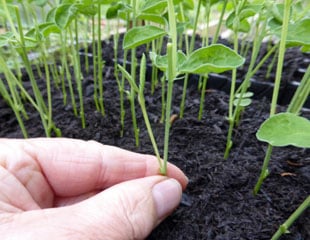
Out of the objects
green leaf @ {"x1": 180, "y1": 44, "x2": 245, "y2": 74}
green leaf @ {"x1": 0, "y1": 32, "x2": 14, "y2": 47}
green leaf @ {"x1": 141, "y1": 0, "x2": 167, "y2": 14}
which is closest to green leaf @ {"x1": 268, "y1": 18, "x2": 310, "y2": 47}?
green leaf @ {"x1": 180, "y1": 44, "x2": 245, "y2": 74}

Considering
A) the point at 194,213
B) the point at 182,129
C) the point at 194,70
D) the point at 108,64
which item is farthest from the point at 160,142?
the point at 108,64

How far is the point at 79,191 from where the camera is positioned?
0.64 metres

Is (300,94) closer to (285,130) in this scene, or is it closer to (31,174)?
(285,130)

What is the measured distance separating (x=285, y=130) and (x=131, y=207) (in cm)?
25

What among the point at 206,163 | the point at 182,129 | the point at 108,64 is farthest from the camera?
the point at 108,64

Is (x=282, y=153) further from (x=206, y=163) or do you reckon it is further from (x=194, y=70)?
(x=194, y=70)

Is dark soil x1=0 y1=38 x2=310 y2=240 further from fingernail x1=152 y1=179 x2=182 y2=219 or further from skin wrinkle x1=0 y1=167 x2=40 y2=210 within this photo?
skin wrinkle x1=0 y1=167 x2=40 y2=210

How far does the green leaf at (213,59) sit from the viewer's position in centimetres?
39

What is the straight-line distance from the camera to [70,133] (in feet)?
2.63

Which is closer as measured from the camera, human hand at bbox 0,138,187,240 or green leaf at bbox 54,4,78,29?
human hand at bbox 0,138,187,240

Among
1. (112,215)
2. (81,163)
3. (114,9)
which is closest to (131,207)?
(112,215)

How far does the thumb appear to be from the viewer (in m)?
0.44

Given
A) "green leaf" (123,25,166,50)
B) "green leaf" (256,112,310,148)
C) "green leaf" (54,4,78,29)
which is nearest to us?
"green leaf" (256,112,310,148)

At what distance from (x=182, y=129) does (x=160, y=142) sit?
0.07 metres
